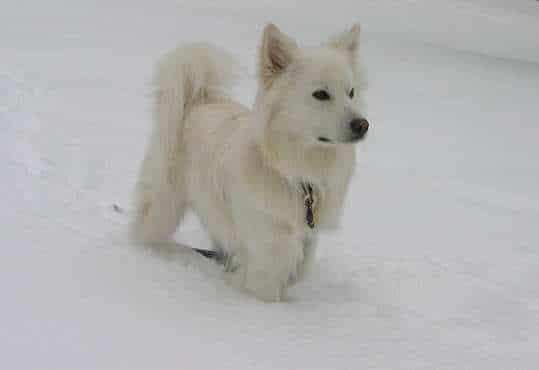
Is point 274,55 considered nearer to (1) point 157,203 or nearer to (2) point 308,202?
(2) point 308,202

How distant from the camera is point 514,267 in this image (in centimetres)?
337

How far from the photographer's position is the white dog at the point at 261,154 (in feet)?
8.21

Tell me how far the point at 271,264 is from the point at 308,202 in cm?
31

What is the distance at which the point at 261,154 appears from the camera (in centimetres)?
259


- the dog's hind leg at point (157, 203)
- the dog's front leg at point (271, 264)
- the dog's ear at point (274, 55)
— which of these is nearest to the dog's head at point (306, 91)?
the dog's ear at point (274, 55)

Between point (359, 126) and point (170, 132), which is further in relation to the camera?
point (170, 132)

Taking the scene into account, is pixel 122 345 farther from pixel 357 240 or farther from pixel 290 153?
pixel 357 240

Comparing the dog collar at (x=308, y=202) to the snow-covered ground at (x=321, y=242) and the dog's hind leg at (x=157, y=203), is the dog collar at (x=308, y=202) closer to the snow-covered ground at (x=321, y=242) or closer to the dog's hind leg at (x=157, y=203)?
the snow-covered ground at (x=321, y=242)

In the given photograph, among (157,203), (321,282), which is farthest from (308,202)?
(157,203)

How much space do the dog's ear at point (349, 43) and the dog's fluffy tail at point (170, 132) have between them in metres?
0.64

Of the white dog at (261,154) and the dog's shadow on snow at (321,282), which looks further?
the dog's shadow on snow at (321,282)

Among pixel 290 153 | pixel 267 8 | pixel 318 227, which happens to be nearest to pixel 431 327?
pixel 318 227

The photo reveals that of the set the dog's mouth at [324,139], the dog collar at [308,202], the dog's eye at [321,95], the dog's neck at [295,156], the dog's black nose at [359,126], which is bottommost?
the dog collar at [308,202]

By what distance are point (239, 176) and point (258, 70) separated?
0.43 m
